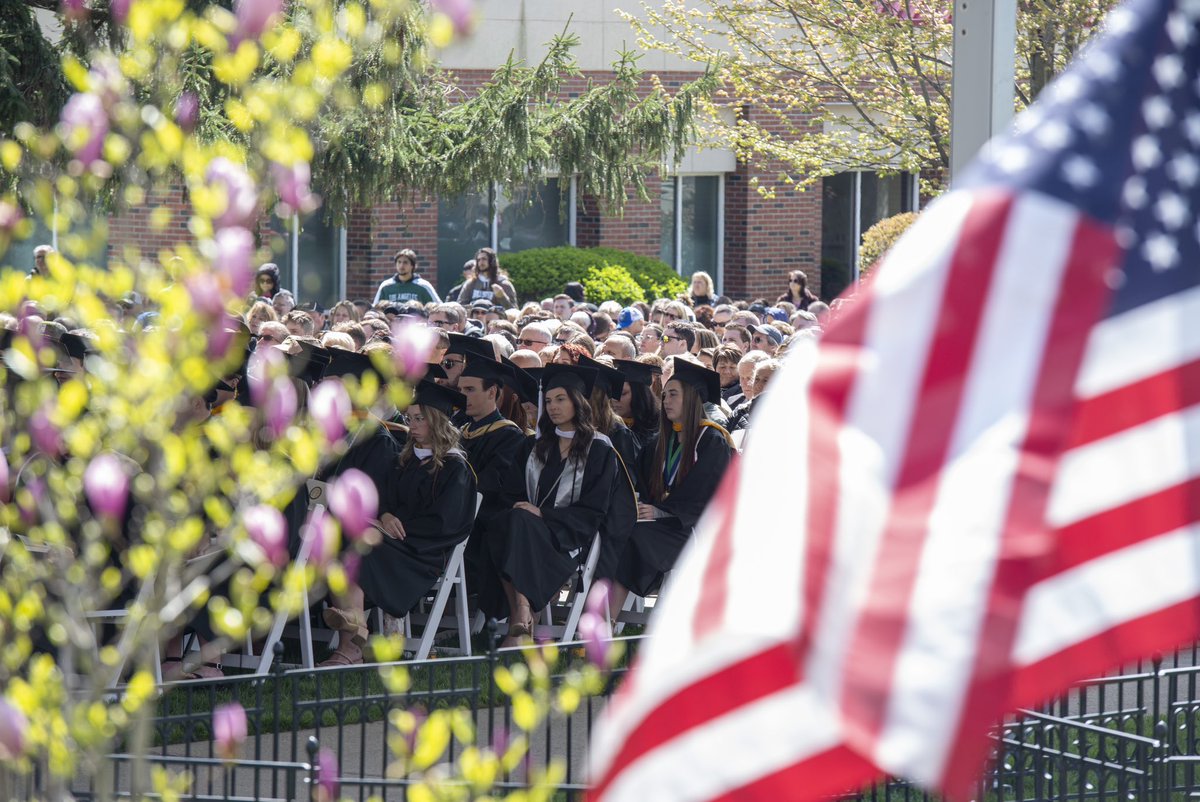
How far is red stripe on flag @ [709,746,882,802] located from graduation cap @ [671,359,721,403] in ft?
26.8

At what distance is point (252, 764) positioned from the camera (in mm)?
4633

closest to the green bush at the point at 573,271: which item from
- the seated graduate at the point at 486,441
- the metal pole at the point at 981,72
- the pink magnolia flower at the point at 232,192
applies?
the seated graduate at the point at 486,441

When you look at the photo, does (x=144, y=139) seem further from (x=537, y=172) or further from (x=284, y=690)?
(x=537, y=172)

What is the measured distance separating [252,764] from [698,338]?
8822mm

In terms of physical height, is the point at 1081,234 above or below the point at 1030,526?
above

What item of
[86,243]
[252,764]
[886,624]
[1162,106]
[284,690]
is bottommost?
[284,690]

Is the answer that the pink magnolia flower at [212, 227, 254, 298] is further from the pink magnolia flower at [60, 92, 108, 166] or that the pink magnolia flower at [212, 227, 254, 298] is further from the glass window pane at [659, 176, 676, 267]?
the glass window pane at [659, 176, 676, 267]

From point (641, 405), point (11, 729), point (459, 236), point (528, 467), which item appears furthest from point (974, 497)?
point (459, 236)

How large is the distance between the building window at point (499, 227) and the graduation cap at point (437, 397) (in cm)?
1348

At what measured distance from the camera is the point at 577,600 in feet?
34.6

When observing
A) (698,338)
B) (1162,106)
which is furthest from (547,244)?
(1162,106)

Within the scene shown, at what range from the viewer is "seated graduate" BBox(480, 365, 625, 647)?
1036cm

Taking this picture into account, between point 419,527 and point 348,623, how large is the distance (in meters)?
0.67

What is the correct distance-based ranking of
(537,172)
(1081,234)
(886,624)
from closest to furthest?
(886,624)
(1081,234)
(537,172)
